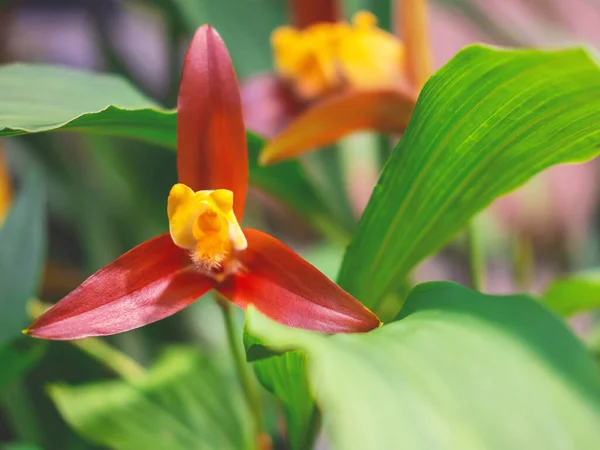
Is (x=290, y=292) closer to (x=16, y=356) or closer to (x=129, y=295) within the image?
(x=129, y=295)

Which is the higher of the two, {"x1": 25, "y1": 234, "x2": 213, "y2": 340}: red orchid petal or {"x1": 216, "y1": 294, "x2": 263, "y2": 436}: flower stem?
{"x1": 25, "y1": 234, "x2": 213, "y2": 340}: red orchid petal

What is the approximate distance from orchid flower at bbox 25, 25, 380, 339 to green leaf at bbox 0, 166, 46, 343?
0.23m

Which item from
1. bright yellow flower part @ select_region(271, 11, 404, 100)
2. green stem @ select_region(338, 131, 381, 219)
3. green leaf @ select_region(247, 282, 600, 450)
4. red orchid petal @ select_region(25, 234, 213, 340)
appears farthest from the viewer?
green stem @ select_region(338, 131, 381, 219)

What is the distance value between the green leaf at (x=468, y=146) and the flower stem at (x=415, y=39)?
25cm

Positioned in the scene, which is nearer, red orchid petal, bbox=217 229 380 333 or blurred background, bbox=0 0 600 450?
red orchid petal, bbox=217 229 380 333

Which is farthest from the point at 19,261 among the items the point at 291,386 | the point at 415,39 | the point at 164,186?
the point at 164,186

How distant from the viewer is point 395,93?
548 millimetres

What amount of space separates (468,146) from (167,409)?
415 mm

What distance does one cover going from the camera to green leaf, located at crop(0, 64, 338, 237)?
0.36 m

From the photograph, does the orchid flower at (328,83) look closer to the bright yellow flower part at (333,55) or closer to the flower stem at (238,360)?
the bright yellow flower part at (333,55)

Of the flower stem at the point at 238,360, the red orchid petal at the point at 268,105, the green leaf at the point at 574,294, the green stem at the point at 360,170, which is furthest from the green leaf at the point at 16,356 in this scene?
the green stem at the point at 360,170

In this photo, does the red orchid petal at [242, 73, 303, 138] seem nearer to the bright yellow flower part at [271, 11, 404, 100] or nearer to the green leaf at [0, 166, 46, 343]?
the bright yellow flower part at [271, 11, 404, 100]

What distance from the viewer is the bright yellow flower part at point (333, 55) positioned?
0.68 m

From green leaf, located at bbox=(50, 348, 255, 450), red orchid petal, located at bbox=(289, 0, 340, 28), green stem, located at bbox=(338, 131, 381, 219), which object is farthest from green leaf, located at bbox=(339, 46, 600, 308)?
green stem, located at bbox=(338, 131, 381, 219)
